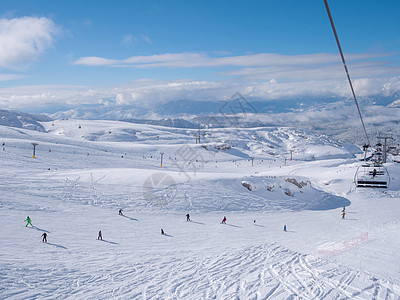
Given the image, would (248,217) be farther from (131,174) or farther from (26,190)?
(26,190)

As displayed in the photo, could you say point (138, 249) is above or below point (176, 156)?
below

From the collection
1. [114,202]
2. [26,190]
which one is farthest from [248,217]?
[26,190]

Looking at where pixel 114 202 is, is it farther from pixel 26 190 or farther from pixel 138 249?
pixel 138 249

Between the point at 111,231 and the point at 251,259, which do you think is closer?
the point at 251,259

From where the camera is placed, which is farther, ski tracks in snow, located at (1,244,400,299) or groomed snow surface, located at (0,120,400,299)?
groomed snow surface, located at (0,120,400,299)

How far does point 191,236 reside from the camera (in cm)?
2786

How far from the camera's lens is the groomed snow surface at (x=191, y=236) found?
17.0 meters

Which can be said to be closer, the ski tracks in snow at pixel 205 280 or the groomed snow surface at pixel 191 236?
the ski tracks in snow at pixel 205 280

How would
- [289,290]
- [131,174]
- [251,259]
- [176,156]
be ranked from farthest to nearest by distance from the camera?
[176,156] → [131,174] → [251,259] → [289,290]

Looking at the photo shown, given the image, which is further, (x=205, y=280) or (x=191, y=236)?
(x=191, y=236)

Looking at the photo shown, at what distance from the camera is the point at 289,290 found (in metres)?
16.8

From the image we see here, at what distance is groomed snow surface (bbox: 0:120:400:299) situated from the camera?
17016 millimetres

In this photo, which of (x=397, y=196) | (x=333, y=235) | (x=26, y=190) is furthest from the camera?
(x=397, y=196)

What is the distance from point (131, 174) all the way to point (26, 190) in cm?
1562
